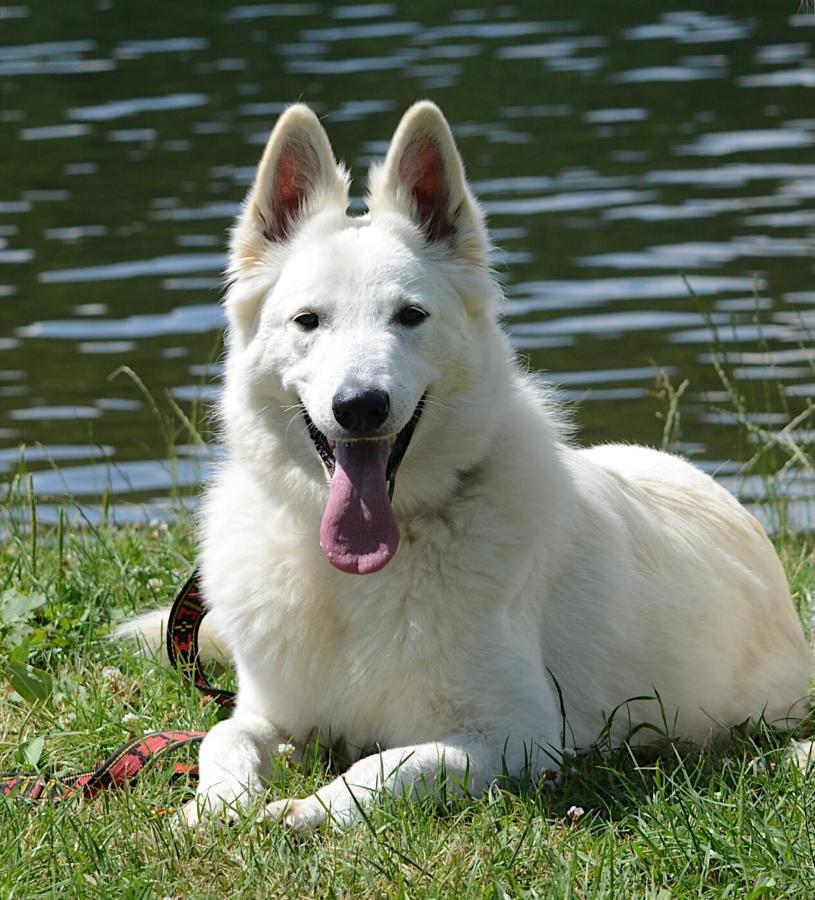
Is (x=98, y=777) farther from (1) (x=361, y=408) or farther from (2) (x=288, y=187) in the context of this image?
(2) (x=288, y=187)

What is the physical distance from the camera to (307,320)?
4.59m

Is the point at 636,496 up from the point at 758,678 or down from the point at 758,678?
up

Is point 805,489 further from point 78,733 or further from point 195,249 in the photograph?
point 195,249

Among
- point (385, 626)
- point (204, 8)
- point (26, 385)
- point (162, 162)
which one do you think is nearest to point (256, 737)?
point (385, 626)

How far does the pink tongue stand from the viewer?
4.43m

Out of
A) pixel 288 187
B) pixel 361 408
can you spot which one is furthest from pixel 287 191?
pixel 361 408

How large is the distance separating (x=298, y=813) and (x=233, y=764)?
44 cm

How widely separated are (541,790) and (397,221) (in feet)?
6.06

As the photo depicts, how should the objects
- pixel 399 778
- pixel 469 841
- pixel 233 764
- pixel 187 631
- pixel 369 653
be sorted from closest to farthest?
pixel 469 841 → pixel 399 778 → pixel 233 764 → pixel 369 653 → pixel 187 631

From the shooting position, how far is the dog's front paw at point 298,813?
3.97 meters

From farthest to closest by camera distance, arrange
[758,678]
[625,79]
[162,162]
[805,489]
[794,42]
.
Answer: [794,42] → [625,79] → [162,162] → [805,489] → [758,678]

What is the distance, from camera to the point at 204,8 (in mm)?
26938

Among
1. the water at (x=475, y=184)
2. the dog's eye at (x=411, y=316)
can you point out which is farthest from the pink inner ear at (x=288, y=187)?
the water at (x=475, y=184)

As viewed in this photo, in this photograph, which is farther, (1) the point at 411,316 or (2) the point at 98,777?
(1) the point at 411,316
